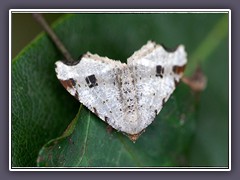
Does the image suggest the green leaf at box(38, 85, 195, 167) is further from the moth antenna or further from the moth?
the moth antenna

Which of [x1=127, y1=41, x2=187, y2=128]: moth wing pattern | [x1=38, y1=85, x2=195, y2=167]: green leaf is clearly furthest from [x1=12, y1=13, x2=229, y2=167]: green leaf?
[x1=127, y1=41, x2=187, y2=128]: moth wing pattern

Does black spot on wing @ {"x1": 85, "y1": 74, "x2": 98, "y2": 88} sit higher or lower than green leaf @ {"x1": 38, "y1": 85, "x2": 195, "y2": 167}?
higher

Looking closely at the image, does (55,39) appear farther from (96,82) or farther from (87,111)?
(87,111)

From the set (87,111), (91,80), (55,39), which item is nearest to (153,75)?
(91,80)

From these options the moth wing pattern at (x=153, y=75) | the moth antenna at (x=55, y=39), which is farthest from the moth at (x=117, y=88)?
the moth antenna at (x=55, y=39)

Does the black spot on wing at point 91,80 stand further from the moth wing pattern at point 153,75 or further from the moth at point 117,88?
the moth wing pattern at point 153,75
